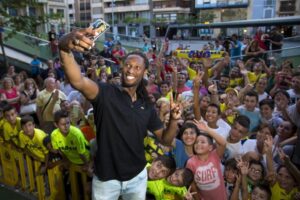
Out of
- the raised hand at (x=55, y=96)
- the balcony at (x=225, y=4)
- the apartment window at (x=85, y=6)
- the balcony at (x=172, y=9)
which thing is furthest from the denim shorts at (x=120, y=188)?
the apartment window at (x=85, y=6)

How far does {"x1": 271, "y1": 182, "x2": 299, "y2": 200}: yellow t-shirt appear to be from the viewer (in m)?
3.27

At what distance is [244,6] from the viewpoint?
54906mm

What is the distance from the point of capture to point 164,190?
3439mm

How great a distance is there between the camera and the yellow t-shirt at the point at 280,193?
3.27 m

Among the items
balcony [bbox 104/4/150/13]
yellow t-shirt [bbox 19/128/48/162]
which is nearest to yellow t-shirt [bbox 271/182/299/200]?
yellow t-shirt [bbox 19/128/48/162]

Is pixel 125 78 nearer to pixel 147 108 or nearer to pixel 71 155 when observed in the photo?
pixel 147 108

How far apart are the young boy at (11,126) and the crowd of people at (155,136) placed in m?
0.02

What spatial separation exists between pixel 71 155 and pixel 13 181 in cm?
146

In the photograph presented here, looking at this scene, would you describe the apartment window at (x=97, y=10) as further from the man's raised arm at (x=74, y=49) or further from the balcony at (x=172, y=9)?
the man's raised arm at (x=74, y=49)

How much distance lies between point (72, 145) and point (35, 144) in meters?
0.71

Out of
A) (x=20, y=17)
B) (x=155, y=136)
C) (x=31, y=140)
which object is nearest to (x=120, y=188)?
(x=155, y=136)

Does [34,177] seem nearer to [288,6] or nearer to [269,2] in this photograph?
[288,6]

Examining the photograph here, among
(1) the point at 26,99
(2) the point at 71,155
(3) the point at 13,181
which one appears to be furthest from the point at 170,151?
(1) the point at 26,99

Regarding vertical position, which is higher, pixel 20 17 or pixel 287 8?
pixel 287 8
